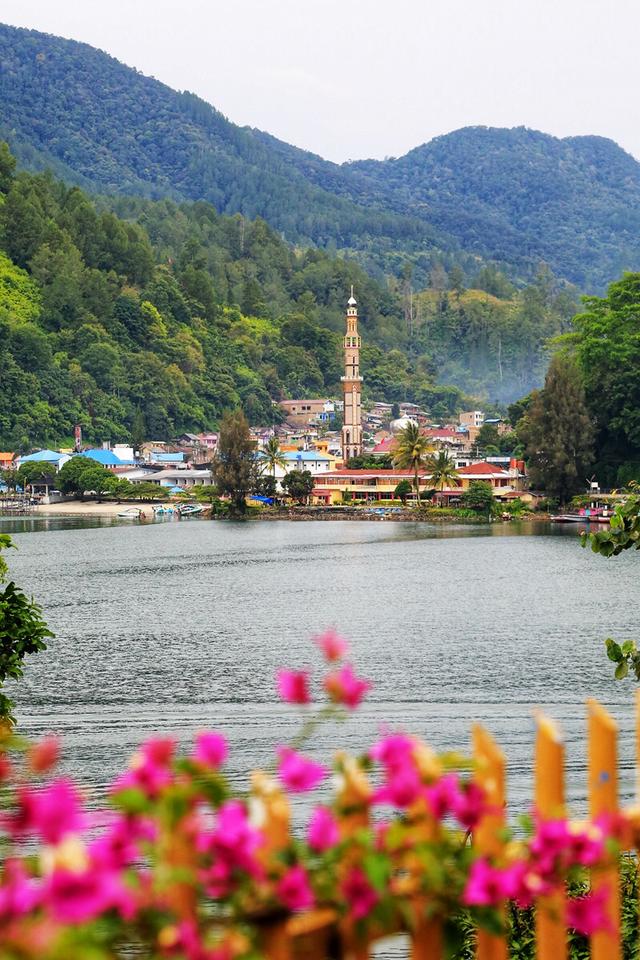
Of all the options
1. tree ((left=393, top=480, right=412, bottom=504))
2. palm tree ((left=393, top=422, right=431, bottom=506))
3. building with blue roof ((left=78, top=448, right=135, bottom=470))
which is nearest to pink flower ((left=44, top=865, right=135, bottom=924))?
palm tree ((left=393, top=422, right=431, bottom=506))

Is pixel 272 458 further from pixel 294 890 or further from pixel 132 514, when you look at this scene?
pixel 294 890

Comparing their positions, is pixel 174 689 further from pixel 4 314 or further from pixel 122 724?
pixel 4 314

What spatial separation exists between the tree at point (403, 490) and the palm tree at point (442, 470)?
116 inches

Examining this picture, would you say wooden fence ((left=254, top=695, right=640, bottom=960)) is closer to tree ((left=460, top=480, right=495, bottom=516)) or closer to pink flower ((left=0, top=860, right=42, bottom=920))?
pink flower ((left=0, top=860, right=42, bottom=920))

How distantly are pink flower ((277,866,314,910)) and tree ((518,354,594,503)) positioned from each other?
6665cm

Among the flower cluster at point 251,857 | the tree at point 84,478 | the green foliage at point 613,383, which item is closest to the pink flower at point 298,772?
the flower cluster at point 251,857

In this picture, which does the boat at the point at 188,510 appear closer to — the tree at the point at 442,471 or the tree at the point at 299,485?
the tree at the point at 299,485

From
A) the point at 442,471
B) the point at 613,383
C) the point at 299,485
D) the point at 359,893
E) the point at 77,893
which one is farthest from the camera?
the point at 299,485

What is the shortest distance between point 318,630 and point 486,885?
2996 cm

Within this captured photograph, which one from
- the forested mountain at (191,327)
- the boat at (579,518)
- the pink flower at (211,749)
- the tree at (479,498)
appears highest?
the forested mountain at (191,327)

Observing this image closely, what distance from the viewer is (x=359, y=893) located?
2.49 metres

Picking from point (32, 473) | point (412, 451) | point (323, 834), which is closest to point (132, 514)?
point (32, 473)

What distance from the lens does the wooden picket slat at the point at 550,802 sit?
2838mm

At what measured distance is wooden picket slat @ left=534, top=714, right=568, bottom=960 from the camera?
2838 mm
